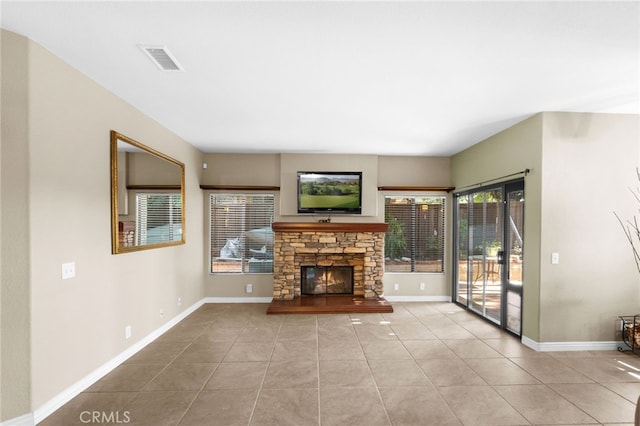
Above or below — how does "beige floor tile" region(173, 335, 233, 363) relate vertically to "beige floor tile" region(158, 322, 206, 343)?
above

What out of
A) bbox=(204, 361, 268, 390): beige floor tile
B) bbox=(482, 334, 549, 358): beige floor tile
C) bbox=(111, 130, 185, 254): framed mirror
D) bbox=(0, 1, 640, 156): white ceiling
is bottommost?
bbox=(482, 334, 549, 358): beige floor tile

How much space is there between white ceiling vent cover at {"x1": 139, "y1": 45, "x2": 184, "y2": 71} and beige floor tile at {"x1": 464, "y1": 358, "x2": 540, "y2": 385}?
3.98m

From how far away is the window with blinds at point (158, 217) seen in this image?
11.6ft

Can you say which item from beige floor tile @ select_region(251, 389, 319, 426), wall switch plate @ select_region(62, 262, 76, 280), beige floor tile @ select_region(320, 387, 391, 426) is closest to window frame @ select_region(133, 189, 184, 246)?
wall switch plate @ select_region(62, 262, 76, 280)

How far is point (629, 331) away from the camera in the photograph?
3.49 m

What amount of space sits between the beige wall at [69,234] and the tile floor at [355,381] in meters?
0.37

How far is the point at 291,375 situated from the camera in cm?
298

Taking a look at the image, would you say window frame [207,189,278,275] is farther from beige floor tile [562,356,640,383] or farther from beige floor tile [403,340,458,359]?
beige floor tile [562,356,640,383]

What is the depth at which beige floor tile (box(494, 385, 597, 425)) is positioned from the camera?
233 centimetres

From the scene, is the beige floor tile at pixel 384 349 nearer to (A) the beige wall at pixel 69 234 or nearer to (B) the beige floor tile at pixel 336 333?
(B) the beige floor tile at pixel 336 333

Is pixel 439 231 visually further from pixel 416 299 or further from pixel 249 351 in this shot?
pixel 249 351

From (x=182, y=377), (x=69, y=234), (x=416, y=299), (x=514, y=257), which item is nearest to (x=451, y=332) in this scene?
(x=514, y=257)

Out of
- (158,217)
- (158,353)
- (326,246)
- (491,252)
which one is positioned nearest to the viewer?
(158,353)

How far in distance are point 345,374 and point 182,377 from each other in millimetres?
1603
